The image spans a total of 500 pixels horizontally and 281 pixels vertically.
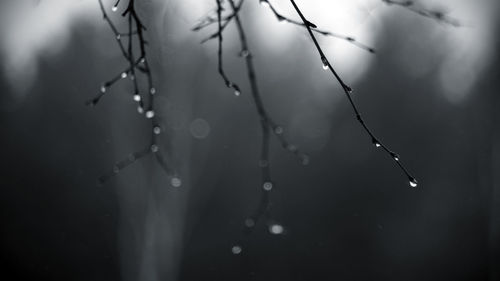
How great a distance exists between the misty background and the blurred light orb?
4 centimetres

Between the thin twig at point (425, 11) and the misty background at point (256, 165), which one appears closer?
the thin twig at point (425, 11)

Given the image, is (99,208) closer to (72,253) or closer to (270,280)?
(72,253)

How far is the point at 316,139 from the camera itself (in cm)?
905

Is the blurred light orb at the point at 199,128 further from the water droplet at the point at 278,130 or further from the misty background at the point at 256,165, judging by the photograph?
the water droplet at the point at 278,130

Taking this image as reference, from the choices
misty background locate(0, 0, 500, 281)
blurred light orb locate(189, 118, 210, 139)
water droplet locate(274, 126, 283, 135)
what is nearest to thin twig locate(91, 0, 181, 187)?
water droplet locate(274, 126, 283, 135)

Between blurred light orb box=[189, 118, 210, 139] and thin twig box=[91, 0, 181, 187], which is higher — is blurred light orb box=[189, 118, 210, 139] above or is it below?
above

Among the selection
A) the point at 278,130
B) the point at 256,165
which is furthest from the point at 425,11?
the point at 256,165

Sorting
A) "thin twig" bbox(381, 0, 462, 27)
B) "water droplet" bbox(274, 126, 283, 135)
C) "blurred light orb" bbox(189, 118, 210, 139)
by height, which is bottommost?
"water droplet" bbox(274, 126, 283, 135)

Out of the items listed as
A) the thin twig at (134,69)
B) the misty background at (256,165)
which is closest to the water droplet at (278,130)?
the thin twig at (134,69)

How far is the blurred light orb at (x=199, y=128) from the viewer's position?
8.83 metres

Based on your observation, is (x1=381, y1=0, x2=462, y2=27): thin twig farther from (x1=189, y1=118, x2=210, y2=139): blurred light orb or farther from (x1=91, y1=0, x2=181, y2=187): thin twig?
(x1=189, y1=118, x2=210, y2=139): blurred light orb

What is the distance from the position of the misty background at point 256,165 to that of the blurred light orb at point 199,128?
0.13 ft

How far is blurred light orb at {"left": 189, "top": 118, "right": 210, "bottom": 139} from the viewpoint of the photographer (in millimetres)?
8828

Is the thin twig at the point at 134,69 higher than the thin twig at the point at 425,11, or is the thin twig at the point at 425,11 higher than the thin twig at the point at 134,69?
the thin twig at the point at 425,11
